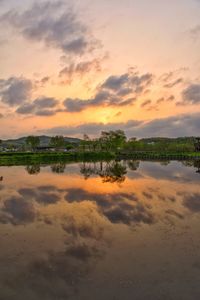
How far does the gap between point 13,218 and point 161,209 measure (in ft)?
41.0

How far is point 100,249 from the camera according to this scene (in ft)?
52.6

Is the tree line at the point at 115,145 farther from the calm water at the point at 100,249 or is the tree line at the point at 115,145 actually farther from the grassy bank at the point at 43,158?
the calm water at the point at 100,249

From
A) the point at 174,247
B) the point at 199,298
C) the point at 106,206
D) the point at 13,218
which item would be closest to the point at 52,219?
the point at 13,218

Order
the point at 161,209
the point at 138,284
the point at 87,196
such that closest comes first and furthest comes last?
the point at 138,284
the point at 161,209
the point at 87,196

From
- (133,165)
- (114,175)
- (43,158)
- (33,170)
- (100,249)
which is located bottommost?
(100,249)

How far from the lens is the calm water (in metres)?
11.7

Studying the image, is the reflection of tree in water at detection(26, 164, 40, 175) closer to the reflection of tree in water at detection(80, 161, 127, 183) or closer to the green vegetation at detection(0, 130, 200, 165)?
the reflection of tree in water at detection(80, 161, 127, 183)

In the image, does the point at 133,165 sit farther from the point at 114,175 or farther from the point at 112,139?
the point at 112,139

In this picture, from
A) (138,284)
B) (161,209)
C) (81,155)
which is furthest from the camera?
(81,155)

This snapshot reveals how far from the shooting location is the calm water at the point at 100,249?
11.7 meters

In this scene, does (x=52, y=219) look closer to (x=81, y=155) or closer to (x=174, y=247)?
(x=174, y=247)

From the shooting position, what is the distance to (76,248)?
16188 mm

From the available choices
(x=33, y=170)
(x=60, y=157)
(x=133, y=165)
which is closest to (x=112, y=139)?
(x=60, y=157)

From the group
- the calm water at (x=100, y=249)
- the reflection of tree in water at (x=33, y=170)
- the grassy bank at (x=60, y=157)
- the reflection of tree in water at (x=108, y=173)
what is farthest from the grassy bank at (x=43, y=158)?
the calm water at (x=100, y=249)
